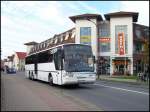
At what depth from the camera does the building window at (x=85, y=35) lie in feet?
224

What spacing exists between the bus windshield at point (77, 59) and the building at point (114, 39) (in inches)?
1589

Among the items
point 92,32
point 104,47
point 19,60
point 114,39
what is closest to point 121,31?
point 114,39

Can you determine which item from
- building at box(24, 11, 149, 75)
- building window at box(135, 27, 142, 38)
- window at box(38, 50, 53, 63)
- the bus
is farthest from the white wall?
the bus

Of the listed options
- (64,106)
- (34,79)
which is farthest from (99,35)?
(64,106)

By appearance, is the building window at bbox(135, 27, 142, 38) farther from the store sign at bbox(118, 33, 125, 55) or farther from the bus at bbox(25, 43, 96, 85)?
the bus at bbox(25, 43, 96, 85)

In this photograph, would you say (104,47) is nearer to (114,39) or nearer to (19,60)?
(114,39)

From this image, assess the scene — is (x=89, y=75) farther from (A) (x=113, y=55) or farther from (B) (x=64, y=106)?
(A) (x=113, y=55)

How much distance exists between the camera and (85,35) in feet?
225

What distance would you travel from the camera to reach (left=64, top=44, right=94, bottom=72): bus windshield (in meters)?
22.1

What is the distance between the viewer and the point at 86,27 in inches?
2721

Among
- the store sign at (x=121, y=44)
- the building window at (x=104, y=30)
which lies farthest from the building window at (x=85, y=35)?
the store sign at (x=121, y=44)

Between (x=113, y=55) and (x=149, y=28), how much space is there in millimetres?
12584

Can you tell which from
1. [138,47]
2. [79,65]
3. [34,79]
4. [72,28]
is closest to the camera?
[79,65]

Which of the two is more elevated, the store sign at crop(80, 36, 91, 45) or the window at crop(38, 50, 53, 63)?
the store sign at crop(80, 36, 91, 45)
